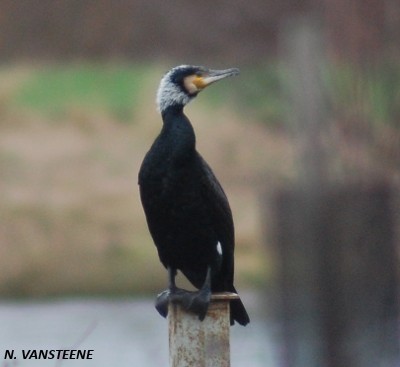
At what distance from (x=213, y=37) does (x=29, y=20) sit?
2775 millimetres

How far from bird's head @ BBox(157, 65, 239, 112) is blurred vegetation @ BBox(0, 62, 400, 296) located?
5.71 m

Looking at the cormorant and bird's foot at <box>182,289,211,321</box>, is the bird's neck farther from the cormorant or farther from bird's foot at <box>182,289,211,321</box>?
bird's foot at <box>182,289,211,321</box>

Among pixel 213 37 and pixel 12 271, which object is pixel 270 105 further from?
pixel 12 271

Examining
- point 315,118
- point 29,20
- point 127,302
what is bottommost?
point 127,302

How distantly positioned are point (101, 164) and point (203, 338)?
30.8ft

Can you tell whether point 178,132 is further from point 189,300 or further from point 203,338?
point 203,338

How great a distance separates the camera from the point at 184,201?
Answer: 6211 mm

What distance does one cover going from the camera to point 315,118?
8.84 meters

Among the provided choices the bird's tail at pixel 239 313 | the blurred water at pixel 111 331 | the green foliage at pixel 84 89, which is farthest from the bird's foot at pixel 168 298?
the green foliage at pixel 84 89

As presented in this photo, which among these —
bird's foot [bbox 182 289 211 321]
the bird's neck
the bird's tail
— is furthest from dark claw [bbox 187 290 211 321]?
the bird's neck

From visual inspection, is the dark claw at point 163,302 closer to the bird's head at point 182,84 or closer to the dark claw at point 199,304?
the dark claw at point 199,304

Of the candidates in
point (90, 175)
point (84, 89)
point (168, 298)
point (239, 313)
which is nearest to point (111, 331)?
point (90, 175)

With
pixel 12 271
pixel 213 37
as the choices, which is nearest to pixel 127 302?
pixel 12 271

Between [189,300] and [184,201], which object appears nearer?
[189,300]
